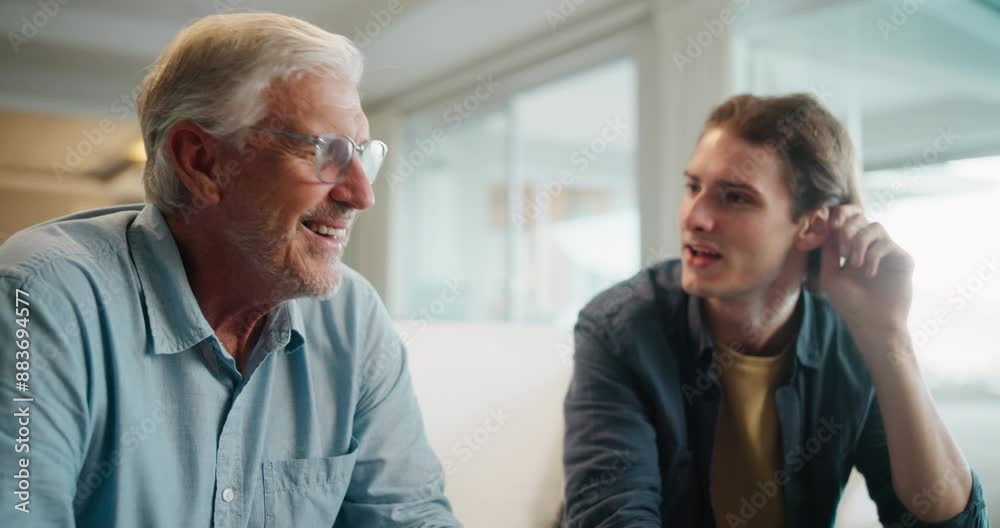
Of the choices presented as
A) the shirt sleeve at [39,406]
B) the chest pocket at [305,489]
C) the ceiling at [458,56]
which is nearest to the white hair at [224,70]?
the ceiling at [458,56]

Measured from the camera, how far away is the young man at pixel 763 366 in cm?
117

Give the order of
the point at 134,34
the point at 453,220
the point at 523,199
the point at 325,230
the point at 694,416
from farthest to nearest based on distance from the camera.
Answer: the point at 453,220 < the point at 523,199 < the point at 134,34 < the point at 694,416 < the point at 325,230

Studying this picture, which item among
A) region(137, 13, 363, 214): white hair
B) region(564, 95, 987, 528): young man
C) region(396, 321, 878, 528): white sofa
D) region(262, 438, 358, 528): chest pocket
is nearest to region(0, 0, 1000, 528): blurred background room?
region(396, 321, 878, 528): white sofa

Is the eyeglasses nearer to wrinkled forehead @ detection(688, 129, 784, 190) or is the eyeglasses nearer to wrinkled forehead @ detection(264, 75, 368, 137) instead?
wrinkled forehead @ detection(264, 75, 368, 137)

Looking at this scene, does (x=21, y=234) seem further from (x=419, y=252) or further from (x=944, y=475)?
(x=419, y=252)

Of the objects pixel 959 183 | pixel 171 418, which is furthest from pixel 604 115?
pixel 171 418

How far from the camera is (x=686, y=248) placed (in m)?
1.31

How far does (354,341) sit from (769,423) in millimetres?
710

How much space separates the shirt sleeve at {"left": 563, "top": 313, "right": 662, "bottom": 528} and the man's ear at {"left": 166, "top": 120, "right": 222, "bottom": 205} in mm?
635

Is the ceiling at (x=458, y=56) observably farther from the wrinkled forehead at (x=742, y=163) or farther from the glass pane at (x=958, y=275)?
the wrinkled forehead at (x=742, y=163)

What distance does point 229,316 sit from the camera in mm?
963

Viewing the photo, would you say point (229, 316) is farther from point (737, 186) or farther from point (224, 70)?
point (737, 186)

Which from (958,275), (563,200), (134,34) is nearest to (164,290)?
(958,275)

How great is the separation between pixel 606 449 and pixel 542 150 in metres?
3.34
